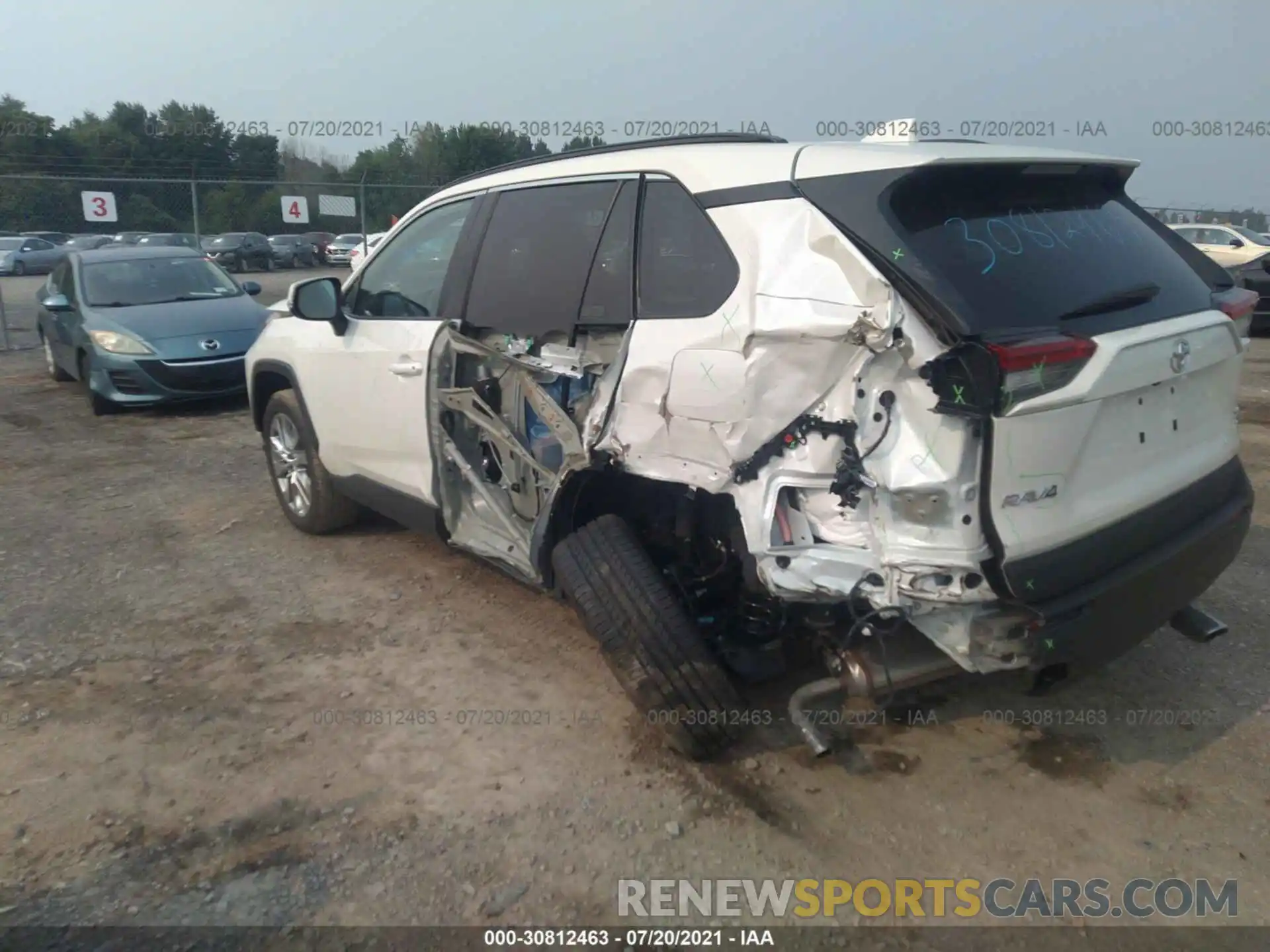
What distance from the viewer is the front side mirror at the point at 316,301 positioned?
4594 mm

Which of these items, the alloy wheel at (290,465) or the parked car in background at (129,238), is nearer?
the alloy wheel at (290,465)

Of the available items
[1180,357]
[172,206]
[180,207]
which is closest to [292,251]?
[180,207]

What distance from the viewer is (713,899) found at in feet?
8.69

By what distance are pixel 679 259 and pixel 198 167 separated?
39.3 m

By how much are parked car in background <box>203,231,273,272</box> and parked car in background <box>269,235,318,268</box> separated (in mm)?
425

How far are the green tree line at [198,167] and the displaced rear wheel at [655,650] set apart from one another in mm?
24624

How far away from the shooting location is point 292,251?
1256 inches

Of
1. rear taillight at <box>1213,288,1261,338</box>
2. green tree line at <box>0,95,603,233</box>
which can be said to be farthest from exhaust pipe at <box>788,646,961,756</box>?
green tree line at <box>0,95,603,233</box>

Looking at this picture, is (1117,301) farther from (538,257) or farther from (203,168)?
(203,168)

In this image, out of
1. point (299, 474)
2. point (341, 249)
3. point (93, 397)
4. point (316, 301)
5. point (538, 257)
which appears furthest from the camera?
point (341, 249)

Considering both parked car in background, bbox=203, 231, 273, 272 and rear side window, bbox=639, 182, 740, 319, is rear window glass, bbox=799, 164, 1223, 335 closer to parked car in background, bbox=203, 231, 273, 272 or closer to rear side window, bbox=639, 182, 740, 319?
rear side window, bbox=639, 182, 740, 319

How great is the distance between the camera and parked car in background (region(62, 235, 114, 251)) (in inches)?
1057

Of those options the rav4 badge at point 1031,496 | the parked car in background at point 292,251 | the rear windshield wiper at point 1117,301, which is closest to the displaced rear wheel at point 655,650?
the rav4 badge at point 1031,496

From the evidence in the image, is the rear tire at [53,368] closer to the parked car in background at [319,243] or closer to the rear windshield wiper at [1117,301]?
the rear windshield wiper at [1117,301]
